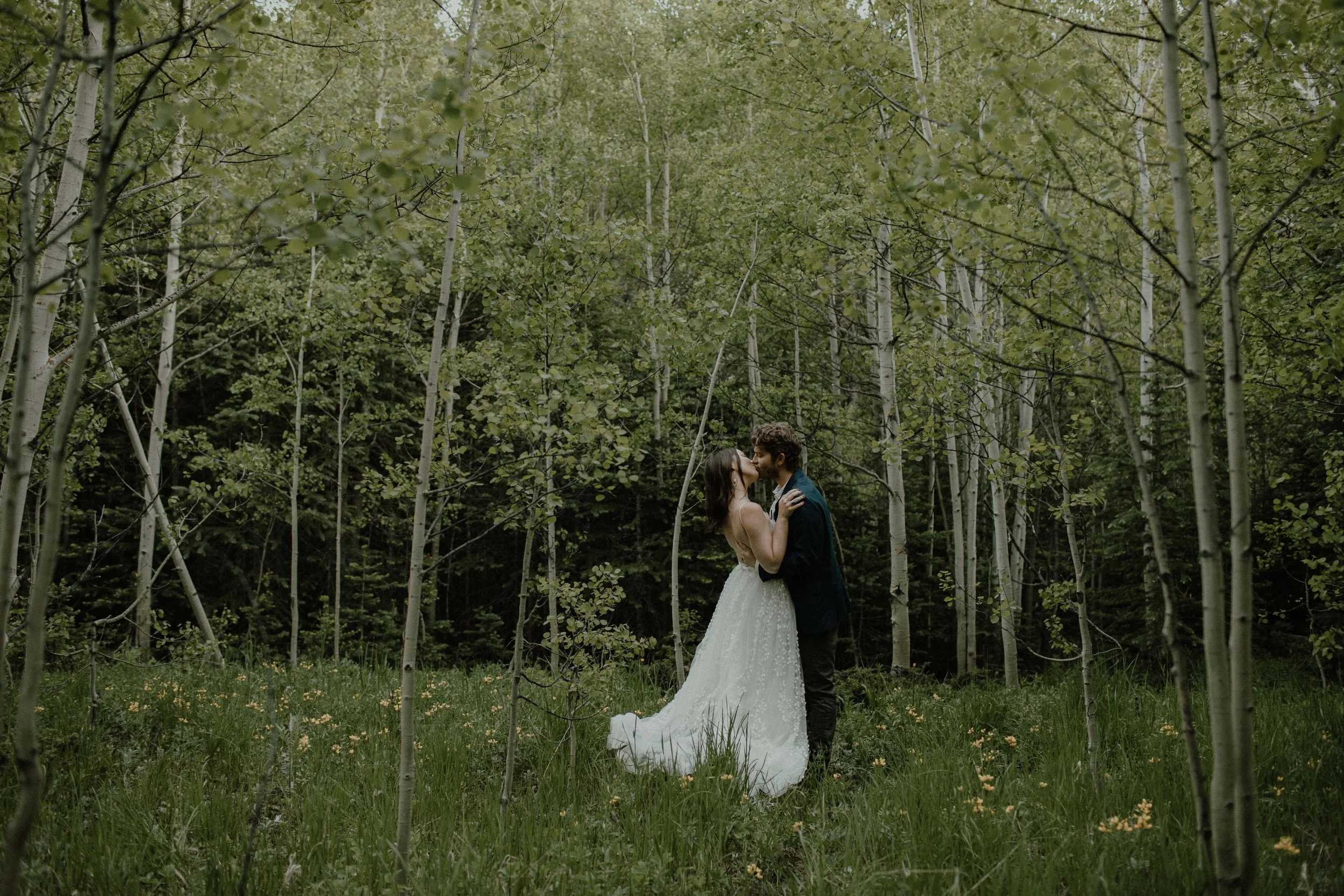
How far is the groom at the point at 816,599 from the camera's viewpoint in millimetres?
3973

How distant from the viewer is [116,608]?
9.48 meters

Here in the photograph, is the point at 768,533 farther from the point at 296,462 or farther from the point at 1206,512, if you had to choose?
the point at 296,462

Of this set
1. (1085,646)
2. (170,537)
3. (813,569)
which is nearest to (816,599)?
(813,569)

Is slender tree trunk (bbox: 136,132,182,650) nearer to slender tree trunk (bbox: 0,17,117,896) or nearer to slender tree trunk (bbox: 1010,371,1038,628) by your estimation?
slender tree trunk (bbox: 0,17,117,896)

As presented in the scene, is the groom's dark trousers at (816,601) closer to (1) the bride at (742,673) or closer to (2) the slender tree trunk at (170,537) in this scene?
(1) the bride at (742,673)

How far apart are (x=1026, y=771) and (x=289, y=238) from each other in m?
3.60

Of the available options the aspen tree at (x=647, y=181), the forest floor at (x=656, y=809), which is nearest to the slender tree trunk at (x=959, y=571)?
the aspen tree at (x=647, y=181)

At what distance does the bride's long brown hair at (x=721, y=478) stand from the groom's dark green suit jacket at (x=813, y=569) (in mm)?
310

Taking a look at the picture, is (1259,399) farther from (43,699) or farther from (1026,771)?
(43,699)

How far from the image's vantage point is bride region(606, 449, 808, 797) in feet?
12.8

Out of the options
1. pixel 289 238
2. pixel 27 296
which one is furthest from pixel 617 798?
pixel 27 296

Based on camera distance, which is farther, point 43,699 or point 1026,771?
point 43,699

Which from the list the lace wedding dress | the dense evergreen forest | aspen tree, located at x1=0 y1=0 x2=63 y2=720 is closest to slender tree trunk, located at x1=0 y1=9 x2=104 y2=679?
the dense evergreen forest

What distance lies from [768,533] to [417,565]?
189cm
